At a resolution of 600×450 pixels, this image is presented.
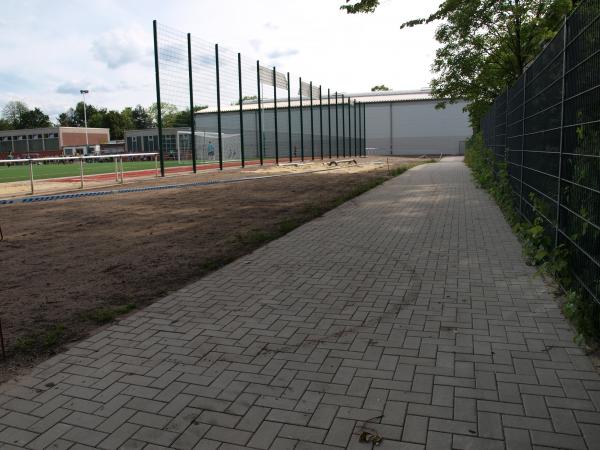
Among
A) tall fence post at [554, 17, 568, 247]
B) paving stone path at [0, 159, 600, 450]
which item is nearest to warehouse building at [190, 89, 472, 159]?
tall fence post at [554, 17, 568, 247]

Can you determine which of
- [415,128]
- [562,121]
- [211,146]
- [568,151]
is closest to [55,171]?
[211,146]

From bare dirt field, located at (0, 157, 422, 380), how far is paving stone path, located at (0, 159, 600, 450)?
1.35 ft

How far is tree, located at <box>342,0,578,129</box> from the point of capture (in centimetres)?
1684

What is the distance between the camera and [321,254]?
761cm

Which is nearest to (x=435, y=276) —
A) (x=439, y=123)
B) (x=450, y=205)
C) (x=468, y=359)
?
(x=468, y=359)

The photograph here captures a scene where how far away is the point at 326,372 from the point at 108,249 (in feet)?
18.1

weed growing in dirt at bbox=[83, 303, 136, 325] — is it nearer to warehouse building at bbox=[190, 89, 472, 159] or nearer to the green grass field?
the green grass field

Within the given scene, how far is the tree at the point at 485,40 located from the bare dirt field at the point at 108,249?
796cm

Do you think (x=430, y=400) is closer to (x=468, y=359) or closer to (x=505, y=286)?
(x=468, y=359)

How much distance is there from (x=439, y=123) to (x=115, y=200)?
53522 mm

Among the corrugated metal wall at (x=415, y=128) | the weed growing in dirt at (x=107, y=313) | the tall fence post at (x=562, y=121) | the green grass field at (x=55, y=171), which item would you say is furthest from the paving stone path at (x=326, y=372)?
the corrugated metal wall at (x=415, y=128)

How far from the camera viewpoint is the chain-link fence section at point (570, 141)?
4297mm

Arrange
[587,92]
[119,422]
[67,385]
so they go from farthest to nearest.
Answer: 1. [587,92]
2. [67,385]
3. [119,422]

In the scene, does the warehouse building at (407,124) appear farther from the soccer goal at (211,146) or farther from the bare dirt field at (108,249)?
the bare dirt field at (108,249)
